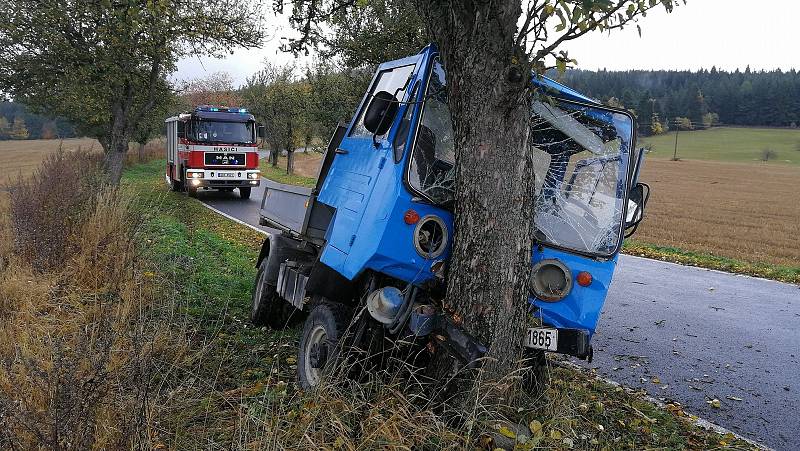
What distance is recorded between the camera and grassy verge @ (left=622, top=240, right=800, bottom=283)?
1146cm

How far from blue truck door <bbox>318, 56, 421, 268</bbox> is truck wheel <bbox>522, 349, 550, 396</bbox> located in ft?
4.93

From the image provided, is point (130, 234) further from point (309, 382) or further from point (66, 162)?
point (309, 382)

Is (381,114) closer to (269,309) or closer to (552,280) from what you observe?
(552,280)

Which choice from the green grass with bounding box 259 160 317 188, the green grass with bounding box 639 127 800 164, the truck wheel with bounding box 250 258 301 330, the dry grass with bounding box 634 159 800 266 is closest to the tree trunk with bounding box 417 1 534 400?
the truck wheel with bounding box 250 258 301 330

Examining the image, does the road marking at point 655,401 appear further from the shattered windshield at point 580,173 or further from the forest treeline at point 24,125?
the forest treeline at point 24,125

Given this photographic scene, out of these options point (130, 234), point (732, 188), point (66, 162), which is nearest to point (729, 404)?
point (130, 234)

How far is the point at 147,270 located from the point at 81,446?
4.08 metres

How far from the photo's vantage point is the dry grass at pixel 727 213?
59.3ft

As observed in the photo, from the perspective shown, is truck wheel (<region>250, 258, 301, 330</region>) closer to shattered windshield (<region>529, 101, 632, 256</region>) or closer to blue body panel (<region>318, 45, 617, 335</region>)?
blue body panel (<region>318, 45, 617, 335</region>)

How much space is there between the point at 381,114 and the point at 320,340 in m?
1.68

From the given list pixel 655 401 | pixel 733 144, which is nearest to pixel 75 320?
pixel 655 401

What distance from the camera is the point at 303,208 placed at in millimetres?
5676

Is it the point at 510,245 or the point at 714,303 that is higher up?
the point at 510,245

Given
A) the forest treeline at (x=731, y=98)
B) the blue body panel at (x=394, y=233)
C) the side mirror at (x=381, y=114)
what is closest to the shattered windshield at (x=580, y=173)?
the blue body panel at (x=394, y=233)
